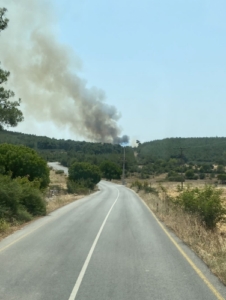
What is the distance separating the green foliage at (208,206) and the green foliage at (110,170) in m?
106

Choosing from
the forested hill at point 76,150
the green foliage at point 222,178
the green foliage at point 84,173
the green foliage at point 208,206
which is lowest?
the green foliage at point 208,206

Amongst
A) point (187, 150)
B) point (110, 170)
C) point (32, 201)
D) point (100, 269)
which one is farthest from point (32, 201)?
point (110, 170)

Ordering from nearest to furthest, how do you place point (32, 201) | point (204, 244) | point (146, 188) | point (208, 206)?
1. point (204, 244)
2. point (208, 206)
3. point (32, 201)
4. point (146, 188)

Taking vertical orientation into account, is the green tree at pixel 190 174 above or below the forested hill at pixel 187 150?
below

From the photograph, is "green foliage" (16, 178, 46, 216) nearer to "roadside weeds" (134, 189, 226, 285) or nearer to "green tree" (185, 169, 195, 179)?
"roadside weeds" (134, 189, 226, 285)

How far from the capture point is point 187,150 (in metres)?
126

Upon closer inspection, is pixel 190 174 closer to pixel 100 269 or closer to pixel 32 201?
pixel 32 201

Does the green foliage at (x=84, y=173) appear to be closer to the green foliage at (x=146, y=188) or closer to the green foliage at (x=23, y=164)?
the green foliage at (x=146, y=188)

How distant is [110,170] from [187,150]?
26.9 meters

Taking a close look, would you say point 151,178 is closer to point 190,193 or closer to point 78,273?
point 190,193

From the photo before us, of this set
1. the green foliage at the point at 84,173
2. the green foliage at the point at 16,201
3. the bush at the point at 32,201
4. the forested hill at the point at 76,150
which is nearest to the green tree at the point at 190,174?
the forested hill at the point at 76,150

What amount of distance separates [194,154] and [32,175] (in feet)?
275

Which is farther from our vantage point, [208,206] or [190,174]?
[190,174]

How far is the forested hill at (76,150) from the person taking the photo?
4373 inches
